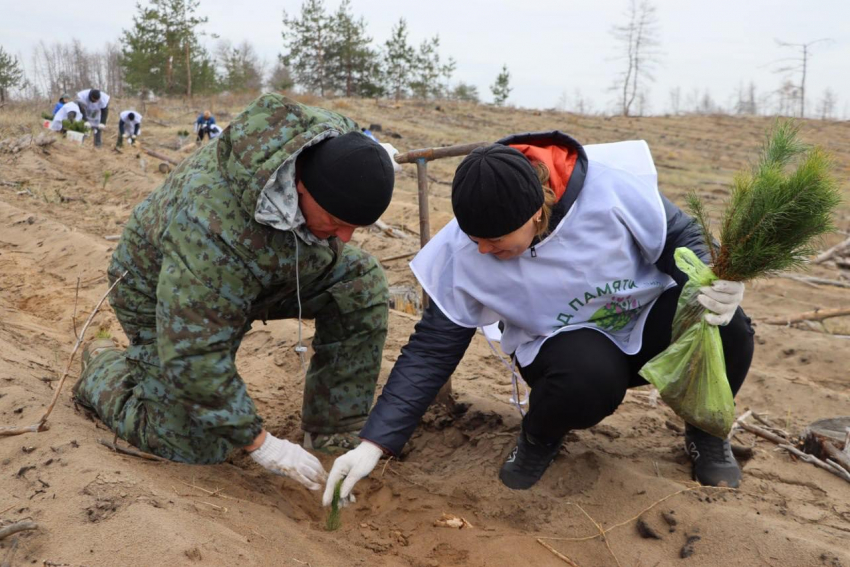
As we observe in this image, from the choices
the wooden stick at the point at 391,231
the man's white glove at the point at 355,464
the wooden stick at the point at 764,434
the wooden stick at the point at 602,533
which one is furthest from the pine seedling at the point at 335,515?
the wooden stick at the point at 391,231

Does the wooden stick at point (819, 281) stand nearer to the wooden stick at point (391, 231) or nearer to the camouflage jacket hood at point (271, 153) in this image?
the wooden stick at point (391, 231)

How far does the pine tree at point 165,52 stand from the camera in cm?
2650

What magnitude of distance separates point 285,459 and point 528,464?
2.87 feet

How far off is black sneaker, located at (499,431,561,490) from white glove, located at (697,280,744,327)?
29.0 inches

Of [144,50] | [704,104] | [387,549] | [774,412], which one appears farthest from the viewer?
[704,104]

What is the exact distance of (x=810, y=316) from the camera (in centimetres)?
541

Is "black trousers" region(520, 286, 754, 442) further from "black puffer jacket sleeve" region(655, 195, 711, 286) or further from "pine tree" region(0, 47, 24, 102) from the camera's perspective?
"pine tree" region(0, 47, 24, 102)

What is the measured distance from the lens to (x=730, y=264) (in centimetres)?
208

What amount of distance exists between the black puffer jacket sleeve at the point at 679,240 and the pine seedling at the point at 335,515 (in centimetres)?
130

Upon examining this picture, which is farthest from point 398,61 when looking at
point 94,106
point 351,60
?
point 94,106

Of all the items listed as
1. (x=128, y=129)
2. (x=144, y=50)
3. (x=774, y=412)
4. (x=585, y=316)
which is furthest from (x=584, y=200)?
(x=144, y=50)

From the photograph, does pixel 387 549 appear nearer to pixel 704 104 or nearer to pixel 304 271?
pixel 304 271

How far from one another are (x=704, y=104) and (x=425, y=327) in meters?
51.7

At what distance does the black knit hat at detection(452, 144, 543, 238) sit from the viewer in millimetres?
1915
